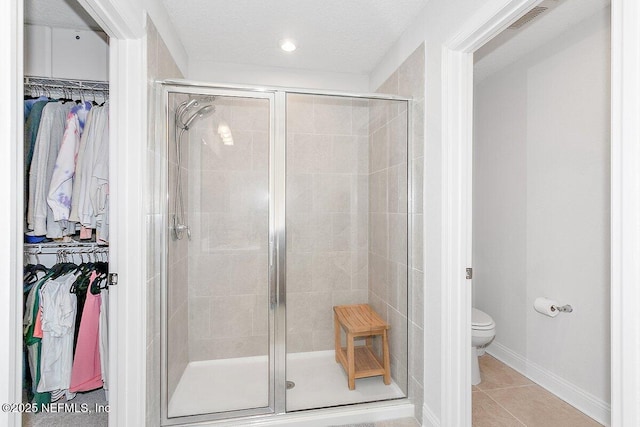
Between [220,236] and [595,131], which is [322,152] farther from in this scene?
[595,131]

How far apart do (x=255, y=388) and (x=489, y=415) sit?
58.1 inches

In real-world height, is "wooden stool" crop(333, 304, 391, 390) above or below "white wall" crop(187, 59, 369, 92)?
below

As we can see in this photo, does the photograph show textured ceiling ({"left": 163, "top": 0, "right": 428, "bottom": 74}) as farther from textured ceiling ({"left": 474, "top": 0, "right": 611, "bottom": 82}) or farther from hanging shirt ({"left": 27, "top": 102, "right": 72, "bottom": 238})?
hanging shirt ({"left": 27, "top": 102, "right": 72, "bottom": 238})

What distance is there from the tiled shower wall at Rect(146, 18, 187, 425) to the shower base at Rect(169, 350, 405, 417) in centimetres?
15

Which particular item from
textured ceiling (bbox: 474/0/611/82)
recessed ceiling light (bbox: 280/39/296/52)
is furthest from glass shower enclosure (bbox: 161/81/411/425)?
textured ceiling (bbox: 474/0/611/82)

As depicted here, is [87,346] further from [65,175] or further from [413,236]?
[413,236]

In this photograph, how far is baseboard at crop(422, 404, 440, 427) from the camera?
1834 millimetres

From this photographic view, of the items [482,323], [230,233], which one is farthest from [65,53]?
[482,323]

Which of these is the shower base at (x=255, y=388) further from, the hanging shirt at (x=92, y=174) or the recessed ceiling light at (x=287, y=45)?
the recessed ceiling light at (x=287, y=45)

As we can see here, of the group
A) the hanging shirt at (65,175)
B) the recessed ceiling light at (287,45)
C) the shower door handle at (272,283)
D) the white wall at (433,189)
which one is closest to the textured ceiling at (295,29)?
the recessed ceiling light at (287,45)

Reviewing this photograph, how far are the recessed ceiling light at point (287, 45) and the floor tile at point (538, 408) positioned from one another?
9.41 ft

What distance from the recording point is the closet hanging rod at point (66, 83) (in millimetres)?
2160

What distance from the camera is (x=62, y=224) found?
211cm

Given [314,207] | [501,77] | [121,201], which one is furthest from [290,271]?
[501,77]
